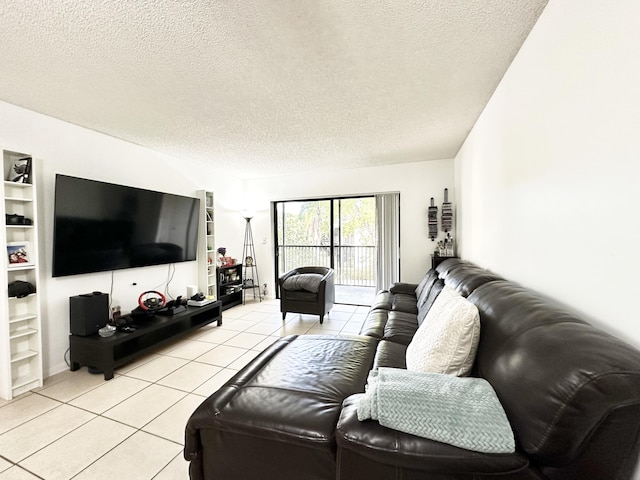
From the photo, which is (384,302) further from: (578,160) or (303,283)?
(578,160)

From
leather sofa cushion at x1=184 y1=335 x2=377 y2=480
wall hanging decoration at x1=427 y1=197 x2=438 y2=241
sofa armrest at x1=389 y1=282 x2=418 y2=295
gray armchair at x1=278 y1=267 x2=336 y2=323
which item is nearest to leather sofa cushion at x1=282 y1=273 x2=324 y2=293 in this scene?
gray armchair at x1=278 y1=267 x2=336 y2=323

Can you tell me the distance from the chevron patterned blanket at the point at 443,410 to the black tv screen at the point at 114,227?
3003 millimetres

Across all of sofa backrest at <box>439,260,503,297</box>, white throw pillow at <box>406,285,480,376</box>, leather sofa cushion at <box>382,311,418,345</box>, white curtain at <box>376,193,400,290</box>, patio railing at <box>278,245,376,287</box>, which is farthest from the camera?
patio railing at <box>278,245,376,287</box>

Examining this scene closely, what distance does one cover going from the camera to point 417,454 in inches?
31.2

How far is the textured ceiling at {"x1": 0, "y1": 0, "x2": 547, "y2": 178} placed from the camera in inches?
52.8

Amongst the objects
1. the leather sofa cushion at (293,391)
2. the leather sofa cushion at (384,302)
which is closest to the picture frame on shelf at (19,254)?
the leather sofa cushion at (293,391)

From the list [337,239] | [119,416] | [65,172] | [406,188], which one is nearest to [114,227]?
[65,172]

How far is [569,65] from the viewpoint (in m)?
1.12

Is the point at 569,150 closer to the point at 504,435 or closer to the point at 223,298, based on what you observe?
the point at 504,435

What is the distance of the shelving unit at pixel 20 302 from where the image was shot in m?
2.11

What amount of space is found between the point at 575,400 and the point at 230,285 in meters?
4.61

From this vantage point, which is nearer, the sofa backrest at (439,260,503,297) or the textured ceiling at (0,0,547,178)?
the textured ceiling at (0,0,547,178)

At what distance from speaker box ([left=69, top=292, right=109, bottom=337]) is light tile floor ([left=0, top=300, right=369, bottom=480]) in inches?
16.6

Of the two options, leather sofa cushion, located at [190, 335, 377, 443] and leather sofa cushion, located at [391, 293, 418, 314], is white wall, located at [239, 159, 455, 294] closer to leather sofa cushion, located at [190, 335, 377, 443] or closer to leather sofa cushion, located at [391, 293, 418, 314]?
leather sofa cushion, located at [391, 293, 418, 314]
